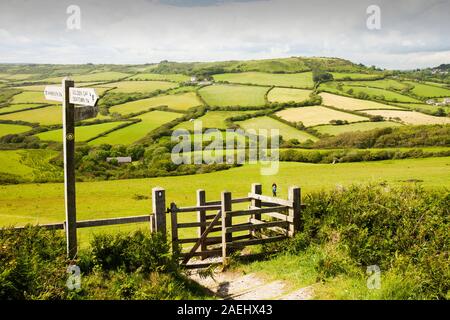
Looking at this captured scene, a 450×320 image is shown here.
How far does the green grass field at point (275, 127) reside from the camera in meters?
63.5

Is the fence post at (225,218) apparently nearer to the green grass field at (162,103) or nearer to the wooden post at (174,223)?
the wooden post at (174,223)

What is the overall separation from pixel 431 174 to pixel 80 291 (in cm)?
3544

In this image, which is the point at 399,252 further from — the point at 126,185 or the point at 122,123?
the point at 122,123

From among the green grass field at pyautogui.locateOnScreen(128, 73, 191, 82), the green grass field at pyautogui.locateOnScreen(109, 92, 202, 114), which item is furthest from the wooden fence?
the green grass field at pyautogui.locateOnScreen(128, 73, 191, 82)

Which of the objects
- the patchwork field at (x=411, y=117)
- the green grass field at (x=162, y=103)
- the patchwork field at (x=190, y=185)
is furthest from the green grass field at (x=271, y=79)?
the patchwork field at (x=190, y=185)

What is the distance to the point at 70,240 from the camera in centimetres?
877

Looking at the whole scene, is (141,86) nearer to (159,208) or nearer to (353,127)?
(353,127)

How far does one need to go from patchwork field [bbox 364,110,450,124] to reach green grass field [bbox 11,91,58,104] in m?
59.5

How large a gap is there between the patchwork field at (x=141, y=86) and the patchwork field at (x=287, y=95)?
84.1 feet

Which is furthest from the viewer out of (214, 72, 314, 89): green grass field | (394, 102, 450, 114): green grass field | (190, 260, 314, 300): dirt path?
(214, 72, 314, 89): green grass field

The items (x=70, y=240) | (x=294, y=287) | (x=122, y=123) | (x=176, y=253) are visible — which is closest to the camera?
(x=70, y=240)

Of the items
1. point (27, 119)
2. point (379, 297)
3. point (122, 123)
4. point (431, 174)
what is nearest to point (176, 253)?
point (379, 297)

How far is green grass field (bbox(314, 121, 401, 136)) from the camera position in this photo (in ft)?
209

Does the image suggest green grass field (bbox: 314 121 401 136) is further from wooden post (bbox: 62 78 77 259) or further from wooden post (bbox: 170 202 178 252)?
wooden post (bbox: 62 78 77 259)
